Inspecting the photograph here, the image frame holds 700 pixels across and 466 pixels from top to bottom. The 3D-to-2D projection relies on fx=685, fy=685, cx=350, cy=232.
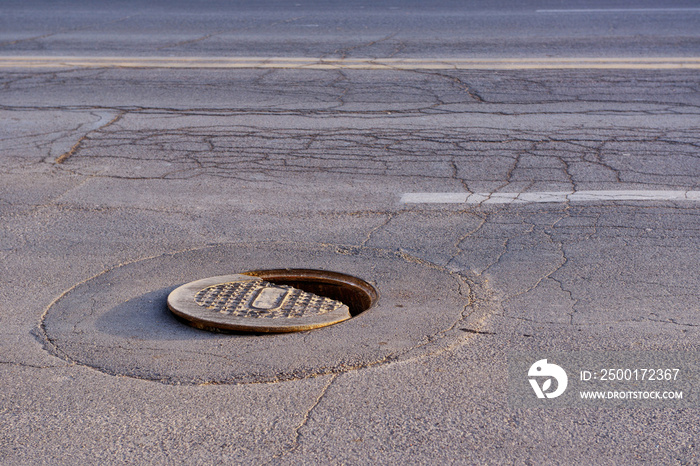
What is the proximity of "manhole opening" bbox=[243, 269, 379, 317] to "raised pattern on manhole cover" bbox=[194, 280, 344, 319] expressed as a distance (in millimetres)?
175

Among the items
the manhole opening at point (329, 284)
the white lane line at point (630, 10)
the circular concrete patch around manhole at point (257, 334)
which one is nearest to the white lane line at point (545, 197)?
the circular concrete patch around manhole at point (257, 334)

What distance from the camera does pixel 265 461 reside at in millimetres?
Answer: 2775

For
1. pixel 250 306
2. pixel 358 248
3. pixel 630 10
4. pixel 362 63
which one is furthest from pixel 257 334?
pixel 630 10

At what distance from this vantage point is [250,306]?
13.3 ft

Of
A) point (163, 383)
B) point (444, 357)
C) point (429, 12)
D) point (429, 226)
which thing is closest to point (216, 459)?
point (163, 383)

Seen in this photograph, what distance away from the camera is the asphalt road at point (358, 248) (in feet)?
9.86

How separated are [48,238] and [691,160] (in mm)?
6076

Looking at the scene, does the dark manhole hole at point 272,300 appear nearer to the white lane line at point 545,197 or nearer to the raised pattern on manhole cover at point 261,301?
the raised pattern on manhole cover at point 261,301

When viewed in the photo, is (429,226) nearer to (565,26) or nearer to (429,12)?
(565,26)

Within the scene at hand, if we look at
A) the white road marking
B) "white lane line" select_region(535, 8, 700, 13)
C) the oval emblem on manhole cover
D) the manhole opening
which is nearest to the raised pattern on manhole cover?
the oval emblem on manhole cover

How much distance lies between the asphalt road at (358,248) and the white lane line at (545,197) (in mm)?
28

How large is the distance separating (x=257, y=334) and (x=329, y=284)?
809 millimetres

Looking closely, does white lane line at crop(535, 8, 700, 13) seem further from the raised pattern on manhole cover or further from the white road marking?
the raised pattern on manhole cover

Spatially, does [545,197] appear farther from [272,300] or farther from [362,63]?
[362,63]
